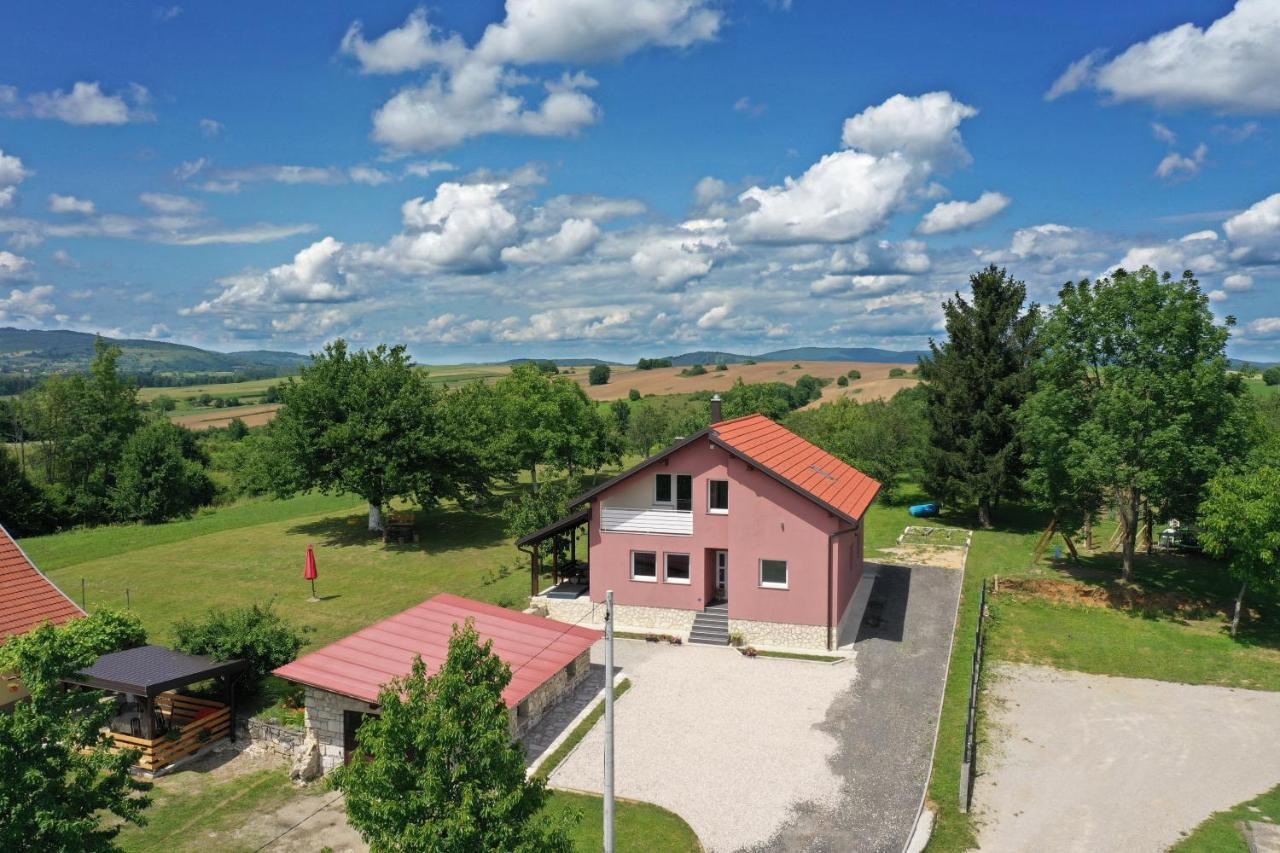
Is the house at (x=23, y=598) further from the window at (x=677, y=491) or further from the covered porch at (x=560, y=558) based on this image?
the window at (x=677, y=491)

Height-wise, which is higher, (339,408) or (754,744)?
(339,408)

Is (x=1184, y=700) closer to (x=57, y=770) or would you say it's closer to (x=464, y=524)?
(x=57, y=770)

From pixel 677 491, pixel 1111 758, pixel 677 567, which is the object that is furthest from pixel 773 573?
pixel 1111 758

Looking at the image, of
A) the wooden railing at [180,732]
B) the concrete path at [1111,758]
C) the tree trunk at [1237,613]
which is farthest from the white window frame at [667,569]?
the tree trunk at [1237,613]

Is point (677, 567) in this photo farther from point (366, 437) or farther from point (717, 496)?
point (366, 437)

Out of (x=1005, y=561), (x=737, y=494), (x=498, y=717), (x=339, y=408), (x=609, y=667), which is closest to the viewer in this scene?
(x=498, y=717)

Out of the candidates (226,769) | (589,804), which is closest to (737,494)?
(589,804)
